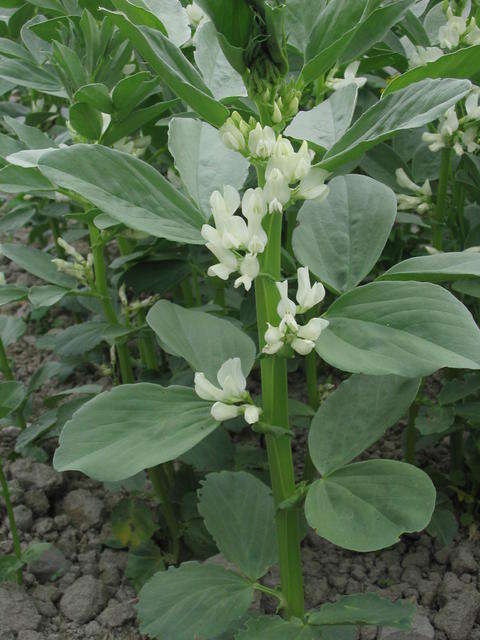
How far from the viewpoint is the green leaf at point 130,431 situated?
36.5 inches

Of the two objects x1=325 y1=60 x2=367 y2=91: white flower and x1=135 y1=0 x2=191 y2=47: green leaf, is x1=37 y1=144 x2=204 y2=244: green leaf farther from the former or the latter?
x1=325 y1=60 x2=367 y2=91: white flower

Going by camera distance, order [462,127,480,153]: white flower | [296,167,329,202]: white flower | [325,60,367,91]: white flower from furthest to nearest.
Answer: [462,127,480,153]: white flower < [325,60,367,91]: white flower < [296,167,329,202]: white flower

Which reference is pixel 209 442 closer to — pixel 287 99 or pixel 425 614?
Result: pixel 425 614

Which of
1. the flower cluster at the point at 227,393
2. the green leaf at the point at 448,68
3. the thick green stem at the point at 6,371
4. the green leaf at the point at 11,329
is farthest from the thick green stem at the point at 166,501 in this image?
the green leaf at the point at 448,68

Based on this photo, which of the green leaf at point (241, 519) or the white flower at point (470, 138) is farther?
the white flower at point (470, 138)

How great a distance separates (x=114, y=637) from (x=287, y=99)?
115cm

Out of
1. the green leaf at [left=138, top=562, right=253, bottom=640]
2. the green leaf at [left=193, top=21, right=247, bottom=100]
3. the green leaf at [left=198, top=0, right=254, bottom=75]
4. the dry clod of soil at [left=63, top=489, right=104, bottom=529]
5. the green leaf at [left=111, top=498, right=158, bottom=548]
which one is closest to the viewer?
the green leaf at [left=198, top=0, right=254, bottom=75]

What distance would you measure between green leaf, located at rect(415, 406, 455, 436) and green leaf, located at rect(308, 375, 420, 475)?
37 cm

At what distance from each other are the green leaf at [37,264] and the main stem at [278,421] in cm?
64

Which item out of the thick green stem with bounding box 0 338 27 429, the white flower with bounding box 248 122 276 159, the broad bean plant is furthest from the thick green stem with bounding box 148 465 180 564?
the white flower with bounding box 248 122 276 159

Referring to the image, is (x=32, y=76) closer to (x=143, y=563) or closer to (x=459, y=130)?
(x=459, y=130)

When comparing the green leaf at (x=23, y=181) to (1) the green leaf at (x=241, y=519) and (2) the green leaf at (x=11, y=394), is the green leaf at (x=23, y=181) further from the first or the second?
(1) the green leaf at (x=241, y=519)

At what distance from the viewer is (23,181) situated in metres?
1.29

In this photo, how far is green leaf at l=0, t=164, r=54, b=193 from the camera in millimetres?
1249
